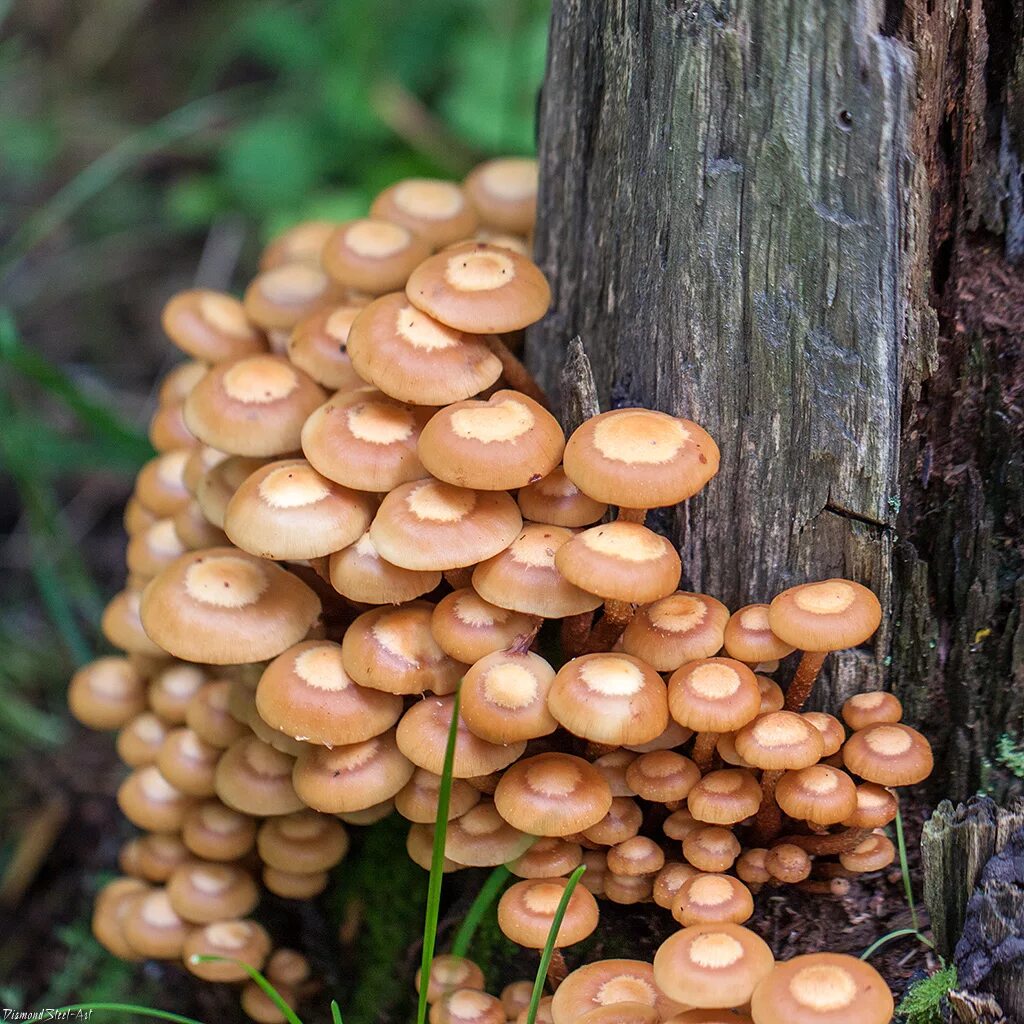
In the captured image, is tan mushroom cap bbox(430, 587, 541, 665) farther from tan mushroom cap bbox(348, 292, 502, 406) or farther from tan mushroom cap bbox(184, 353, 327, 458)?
tan mushroom cap bbox(184, 353, 327, 458)

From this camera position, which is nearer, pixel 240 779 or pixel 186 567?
pixel 186 567

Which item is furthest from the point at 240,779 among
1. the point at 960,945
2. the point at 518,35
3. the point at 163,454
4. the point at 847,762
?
the point at 518,35

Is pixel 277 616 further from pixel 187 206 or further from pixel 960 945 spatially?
pixel 187 206

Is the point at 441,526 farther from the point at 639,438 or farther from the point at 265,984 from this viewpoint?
the point at 265,984

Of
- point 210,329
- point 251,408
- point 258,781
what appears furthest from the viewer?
point 210,329

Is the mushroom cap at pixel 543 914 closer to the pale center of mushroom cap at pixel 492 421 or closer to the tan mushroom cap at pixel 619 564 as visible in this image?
the tan mushroom cap at pixel 619 564

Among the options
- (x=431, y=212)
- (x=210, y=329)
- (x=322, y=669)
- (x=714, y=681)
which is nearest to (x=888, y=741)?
(x=714, y=681)
